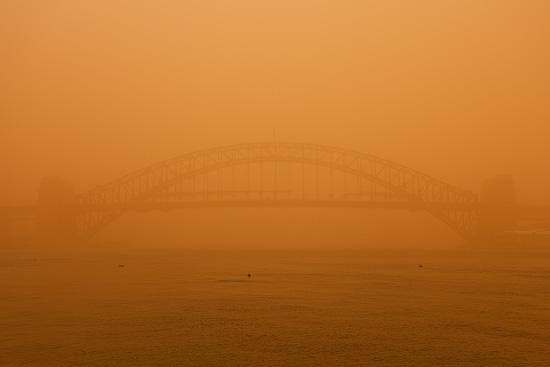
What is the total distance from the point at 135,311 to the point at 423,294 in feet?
35.0

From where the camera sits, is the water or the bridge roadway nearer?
the water

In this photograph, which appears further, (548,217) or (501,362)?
(548,217)

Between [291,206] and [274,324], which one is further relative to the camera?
[291,206]

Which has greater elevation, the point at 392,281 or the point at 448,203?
the point at 448,203

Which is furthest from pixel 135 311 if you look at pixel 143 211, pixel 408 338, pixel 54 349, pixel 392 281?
pixel 143 211

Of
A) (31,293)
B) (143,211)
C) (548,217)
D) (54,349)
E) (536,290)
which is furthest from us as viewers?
(548,217)

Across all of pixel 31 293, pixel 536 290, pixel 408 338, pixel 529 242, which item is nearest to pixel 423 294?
pixel 536 290

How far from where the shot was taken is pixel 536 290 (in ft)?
84.8

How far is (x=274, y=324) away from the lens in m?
16.8

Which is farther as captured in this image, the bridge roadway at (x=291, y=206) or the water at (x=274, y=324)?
the bridge roadway at (x=291, y=206)

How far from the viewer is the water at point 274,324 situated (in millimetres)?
12938

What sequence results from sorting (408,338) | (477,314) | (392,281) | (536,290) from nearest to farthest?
(408,338)
(477,314)
(536,290)
(392,281)

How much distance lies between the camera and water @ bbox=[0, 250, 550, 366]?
12.9 meters

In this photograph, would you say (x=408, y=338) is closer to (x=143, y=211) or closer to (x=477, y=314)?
(x=477, y=314)
